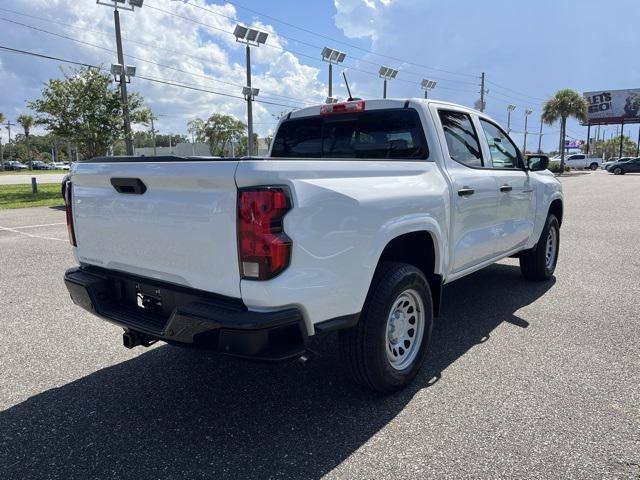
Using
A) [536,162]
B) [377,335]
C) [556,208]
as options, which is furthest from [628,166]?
[377,335]

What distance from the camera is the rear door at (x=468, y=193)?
383 centimetres

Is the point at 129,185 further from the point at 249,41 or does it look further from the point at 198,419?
the point at 249,41

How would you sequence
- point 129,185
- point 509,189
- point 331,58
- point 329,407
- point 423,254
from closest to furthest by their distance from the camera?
point 129,185 → point 329,407 → point 423,254 → point 509,189 → point 331,58

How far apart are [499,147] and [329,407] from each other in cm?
320

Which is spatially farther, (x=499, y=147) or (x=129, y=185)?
(x=499, y=147)

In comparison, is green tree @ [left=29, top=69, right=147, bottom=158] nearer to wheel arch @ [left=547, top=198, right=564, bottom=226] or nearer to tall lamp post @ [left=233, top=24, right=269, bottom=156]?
tall lamp post @ [left=233, top=24, right=269, bottom=156]

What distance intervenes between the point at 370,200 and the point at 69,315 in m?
3.55

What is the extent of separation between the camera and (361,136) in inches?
162

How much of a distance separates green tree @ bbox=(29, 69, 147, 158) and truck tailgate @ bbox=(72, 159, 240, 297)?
1855cm

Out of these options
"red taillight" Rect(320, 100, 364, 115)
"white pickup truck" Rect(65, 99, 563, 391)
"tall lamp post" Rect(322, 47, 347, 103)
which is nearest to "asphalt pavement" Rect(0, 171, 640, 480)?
"white pickup truck" Rect(65, 99, 563, 391)

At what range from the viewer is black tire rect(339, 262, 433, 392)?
115 inches

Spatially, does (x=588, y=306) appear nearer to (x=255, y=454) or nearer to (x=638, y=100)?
(x=255, y=454)

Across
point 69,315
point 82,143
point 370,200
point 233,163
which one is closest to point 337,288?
point 370,200

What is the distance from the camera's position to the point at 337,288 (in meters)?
2.66
